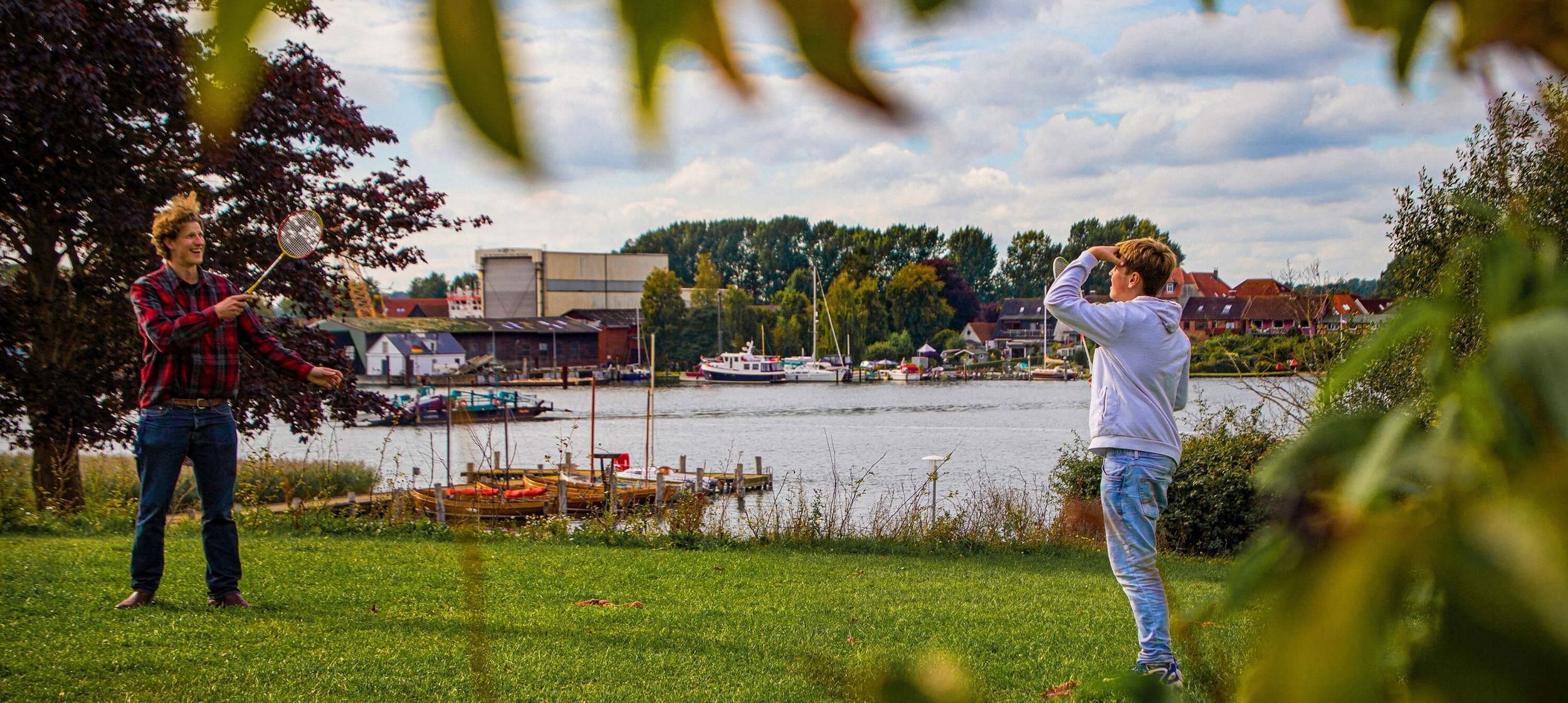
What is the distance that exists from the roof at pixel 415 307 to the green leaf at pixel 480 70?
1.99 ft

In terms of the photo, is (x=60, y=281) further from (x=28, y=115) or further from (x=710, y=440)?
(x=710, y=440)

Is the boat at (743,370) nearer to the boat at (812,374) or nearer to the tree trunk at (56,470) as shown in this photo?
the boat at (812,374)

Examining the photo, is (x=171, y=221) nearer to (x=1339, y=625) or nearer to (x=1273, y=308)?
(x=1273, y=308)

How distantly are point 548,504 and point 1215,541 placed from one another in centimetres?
873

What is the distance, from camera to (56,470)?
11.1m

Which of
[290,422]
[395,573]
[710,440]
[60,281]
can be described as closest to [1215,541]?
[395,573]

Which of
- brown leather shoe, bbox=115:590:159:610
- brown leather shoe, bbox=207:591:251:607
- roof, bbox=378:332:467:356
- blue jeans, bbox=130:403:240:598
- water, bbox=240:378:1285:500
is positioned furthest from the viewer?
roof, bbox=378:332:467:356

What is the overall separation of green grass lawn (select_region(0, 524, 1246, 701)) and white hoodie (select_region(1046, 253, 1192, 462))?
0.99 meters

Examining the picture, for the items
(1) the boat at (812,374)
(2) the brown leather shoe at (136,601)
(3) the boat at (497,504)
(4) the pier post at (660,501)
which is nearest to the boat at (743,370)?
(1) the boat at (812,374)

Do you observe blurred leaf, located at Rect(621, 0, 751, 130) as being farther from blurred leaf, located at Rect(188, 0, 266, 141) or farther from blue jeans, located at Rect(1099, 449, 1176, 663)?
blue jeans, located at Rect(1099, 449, 1176, 663)

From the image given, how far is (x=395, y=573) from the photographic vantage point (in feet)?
24.5

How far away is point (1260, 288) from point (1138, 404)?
307 centimetres

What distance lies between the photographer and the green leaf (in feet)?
0.91

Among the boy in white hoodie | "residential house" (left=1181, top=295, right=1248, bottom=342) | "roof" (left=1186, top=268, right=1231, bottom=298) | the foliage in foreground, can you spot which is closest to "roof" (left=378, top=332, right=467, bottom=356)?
the boy in white hoodie
